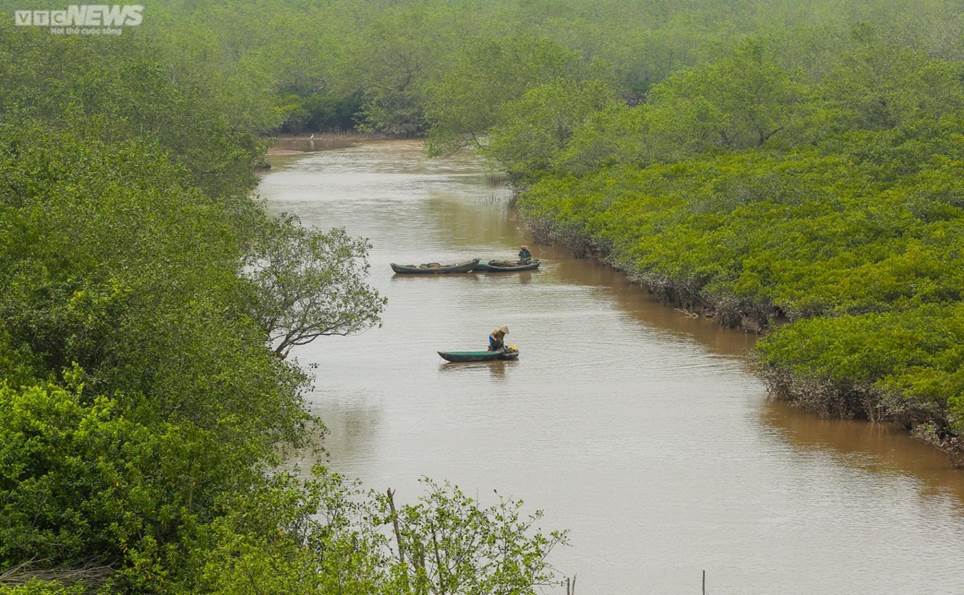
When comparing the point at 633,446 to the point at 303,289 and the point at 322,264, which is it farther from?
the point at 322,264

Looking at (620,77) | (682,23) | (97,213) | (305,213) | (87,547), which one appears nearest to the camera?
(87,547)

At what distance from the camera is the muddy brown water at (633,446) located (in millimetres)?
29469

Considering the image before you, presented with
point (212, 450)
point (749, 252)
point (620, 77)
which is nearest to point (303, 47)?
point (620, 77)

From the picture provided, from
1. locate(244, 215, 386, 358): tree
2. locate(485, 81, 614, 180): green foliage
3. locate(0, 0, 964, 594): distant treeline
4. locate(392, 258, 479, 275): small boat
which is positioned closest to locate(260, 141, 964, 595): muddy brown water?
locate(392, 258, 479, 275): small boat

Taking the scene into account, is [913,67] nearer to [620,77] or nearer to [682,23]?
[620,77]

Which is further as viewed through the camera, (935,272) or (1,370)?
(935,272)

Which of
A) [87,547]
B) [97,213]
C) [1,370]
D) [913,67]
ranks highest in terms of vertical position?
[913,67]

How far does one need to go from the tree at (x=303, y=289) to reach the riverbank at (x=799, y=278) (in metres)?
11.9

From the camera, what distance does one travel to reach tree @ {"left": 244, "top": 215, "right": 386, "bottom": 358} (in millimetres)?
41375

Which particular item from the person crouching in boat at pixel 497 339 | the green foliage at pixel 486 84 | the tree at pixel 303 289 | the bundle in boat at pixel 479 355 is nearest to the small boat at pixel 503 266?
the person crouching in boat at pixel 497 339

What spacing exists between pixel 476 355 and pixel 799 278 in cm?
1115

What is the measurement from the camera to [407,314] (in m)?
55.4

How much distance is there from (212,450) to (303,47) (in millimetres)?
120339

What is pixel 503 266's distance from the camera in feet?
207
